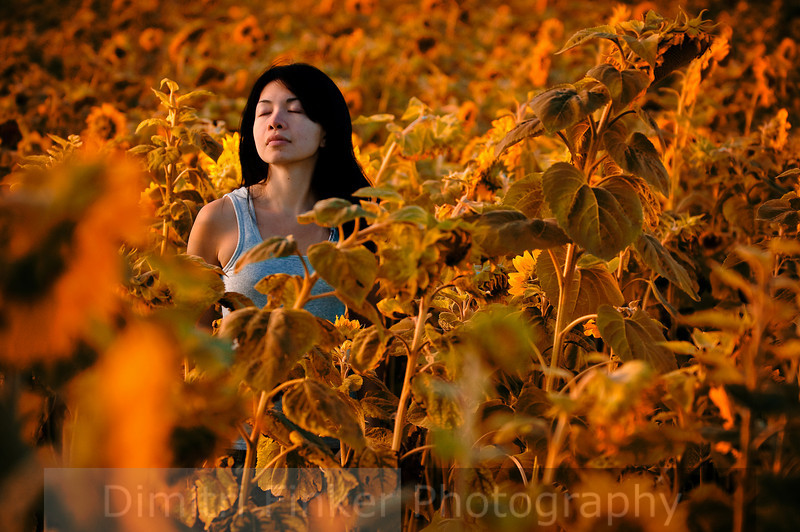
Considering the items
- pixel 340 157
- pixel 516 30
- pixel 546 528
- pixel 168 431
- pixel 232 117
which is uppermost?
pixel 516 30

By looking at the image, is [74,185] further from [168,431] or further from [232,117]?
[232,117]

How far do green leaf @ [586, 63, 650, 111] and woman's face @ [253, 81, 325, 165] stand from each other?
0.77 m

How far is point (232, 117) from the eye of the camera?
3.31 metres

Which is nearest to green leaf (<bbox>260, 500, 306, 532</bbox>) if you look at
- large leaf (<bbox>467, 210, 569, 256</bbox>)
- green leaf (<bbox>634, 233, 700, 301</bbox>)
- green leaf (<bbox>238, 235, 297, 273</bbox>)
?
green leaf (<bbox>238, 235, 297, 273</bbox>)

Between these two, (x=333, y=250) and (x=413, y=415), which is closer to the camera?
(x=333, y=250)

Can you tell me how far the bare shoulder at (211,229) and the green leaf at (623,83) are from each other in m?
0.91

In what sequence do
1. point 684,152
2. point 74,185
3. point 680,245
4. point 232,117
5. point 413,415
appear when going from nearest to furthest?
point 74,185 → point 413,415 → point 680,245 → point 684,152 → point 232,117

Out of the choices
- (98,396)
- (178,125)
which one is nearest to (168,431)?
(98,396)

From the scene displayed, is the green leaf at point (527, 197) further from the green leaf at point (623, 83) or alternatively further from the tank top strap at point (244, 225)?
the tank top strap at point (244, 225)

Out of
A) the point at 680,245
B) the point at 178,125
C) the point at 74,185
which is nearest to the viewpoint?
the point at 74,185

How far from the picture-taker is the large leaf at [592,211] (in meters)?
0.87

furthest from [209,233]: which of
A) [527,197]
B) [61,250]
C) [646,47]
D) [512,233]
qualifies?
[61,250]

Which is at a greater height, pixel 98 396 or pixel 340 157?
pixel 340 157

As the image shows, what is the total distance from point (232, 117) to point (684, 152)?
78.8 inches
